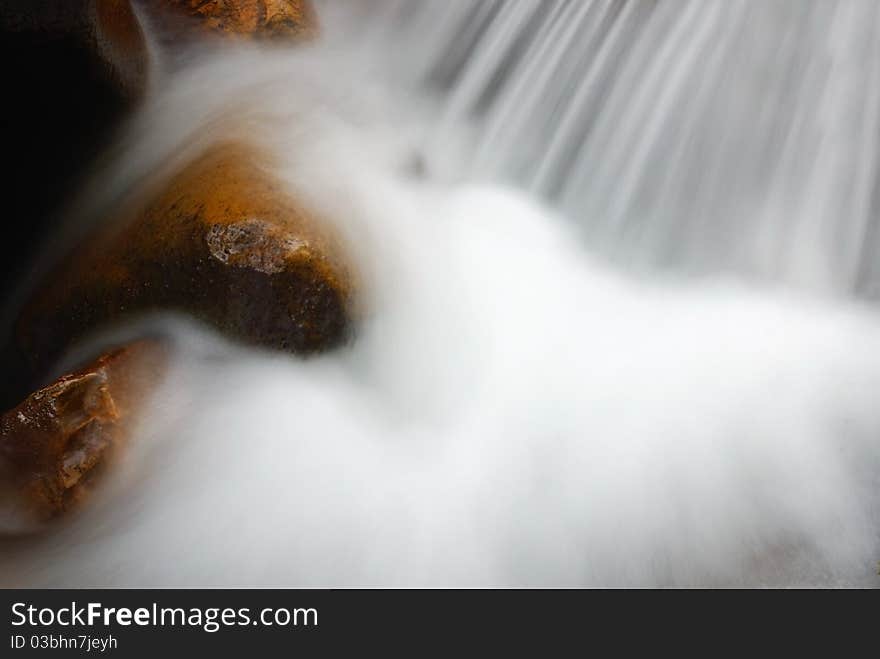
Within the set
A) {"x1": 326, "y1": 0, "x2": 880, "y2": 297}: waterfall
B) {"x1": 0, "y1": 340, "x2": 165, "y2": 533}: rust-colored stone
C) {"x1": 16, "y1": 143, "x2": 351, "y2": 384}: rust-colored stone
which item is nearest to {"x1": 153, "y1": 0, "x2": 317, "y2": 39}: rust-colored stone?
{"x1": 326, "y1": 0, "x2": 880, "y2": 297}: waterfall

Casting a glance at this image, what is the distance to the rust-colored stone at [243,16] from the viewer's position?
16.5ft

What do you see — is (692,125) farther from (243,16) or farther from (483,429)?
(243,16)

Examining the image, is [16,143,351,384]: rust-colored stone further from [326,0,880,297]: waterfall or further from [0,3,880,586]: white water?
[326,0,880,297]: waterfall

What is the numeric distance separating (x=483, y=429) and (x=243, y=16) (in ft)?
11.3

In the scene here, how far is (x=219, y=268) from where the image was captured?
10.9 feet

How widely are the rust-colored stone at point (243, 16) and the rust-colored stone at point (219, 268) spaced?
1.64 m

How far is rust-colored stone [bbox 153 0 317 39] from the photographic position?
16.5ft

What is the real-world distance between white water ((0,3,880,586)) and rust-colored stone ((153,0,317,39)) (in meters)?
0.88

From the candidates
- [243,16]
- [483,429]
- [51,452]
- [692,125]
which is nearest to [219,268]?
[51,452]

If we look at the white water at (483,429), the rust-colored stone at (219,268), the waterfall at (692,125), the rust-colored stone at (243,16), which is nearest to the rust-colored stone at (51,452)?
the white water at (483,429)

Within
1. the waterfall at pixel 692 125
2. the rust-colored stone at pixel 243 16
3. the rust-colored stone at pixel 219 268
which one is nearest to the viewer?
the rust-colored stone at pixel 219 268

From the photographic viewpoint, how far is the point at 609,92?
16.3 ft

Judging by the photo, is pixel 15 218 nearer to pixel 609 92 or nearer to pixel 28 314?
pixel 28 314

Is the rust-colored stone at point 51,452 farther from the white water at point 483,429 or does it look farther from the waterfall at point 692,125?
the waterfall at point 692,125
